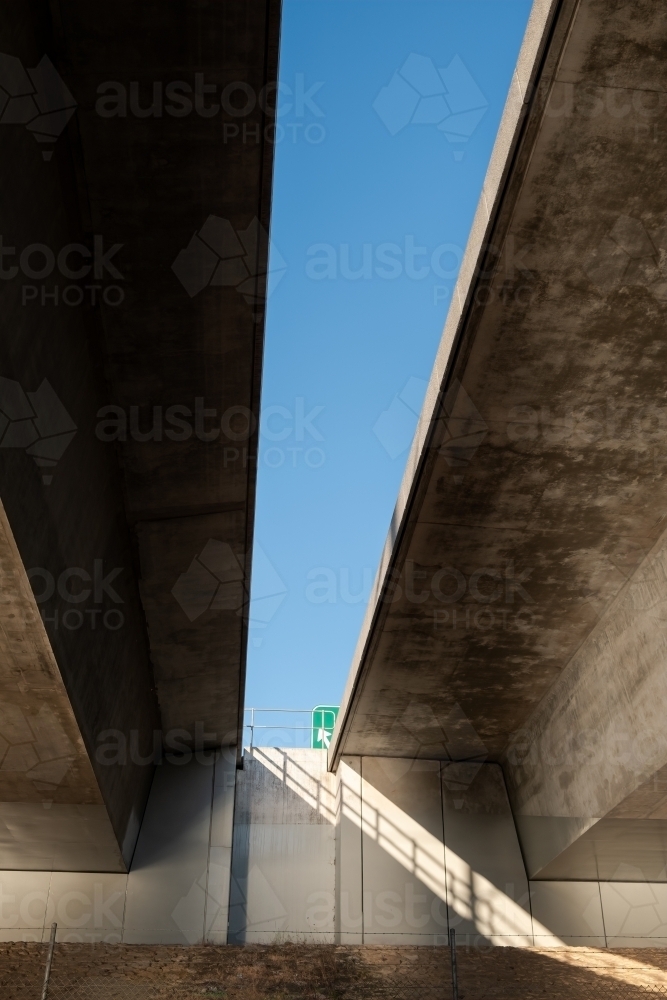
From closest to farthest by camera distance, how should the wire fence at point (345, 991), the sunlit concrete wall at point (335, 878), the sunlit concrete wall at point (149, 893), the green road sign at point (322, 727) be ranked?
the wire fence at point (345, 991), the sunlit concrete wall at point (149, 893), the sunlit concrete wall at point (335, 878), the green road sign at point (322, 727)

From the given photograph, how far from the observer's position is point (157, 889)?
15867 millimetres

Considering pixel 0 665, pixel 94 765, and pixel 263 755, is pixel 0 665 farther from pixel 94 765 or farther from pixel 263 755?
pixel 263 755

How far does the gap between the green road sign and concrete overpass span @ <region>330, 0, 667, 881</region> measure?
8.36ft

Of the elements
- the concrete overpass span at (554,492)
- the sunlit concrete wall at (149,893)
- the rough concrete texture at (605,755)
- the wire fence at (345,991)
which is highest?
the concrete overpass span at (554,492)

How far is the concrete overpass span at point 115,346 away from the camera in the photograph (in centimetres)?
596

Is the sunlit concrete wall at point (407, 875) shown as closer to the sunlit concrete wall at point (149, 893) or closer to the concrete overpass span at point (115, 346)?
the sunlit concrete wall at point (149, 893)

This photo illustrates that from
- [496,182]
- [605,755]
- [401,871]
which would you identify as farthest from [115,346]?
[401,871]

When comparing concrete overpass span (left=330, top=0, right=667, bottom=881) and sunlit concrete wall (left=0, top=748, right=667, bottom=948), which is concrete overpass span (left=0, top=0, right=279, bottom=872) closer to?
concrete overpass span (left=330, top=0, right=667, bottom=881)

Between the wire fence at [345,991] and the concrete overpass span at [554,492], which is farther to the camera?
the wire fence at [345,991]

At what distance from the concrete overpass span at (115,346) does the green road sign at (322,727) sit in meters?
7.78

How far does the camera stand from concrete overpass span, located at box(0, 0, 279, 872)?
5957mm

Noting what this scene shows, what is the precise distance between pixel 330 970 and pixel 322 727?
896 centimetres

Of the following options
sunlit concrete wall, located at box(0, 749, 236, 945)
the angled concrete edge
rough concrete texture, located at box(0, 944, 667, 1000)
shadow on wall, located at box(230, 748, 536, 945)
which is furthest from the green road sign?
the angled concrete edge

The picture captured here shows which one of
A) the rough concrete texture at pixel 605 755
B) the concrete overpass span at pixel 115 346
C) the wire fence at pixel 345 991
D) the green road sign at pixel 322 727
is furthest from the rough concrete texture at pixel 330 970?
the green road sign at pixel 322 727
